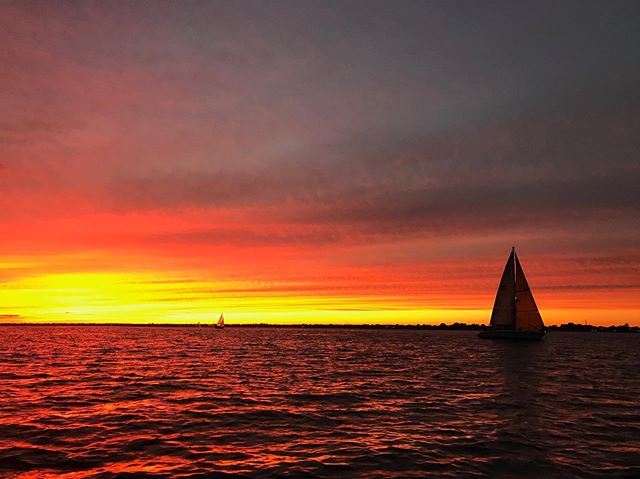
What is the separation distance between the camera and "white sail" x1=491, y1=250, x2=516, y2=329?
94.9 metres

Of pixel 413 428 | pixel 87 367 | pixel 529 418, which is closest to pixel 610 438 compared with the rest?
pixel 529 418

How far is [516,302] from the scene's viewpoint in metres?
94.4

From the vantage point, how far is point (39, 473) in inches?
548

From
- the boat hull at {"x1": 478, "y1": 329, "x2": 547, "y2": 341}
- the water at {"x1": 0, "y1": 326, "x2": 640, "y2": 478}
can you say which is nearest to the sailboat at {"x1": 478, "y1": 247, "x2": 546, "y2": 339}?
the boat hull at {"x1": 478, "y1": 329, "x2": 547, "y2": 341}

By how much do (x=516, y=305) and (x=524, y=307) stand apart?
1496mm

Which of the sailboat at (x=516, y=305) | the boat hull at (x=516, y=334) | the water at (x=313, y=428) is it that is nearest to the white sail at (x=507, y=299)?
the sailboat at (x=516, y=305)

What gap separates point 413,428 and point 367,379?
18.6 meters

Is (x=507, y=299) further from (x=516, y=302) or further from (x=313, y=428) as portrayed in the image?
(x=313, y=428)

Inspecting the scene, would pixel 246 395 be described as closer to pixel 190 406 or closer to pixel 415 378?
pixel 190 406

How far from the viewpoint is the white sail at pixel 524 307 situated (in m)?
93.1

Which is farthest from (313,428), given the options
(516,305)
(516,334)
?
(516,334)

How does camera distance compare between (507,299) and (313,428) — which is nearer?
(313,428)

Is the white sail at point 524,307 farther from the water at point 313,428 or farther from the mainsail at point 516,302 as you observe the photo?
the water at point 313,428

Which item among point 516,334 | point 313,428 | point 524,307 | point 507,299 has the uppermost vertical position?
point 507,299
